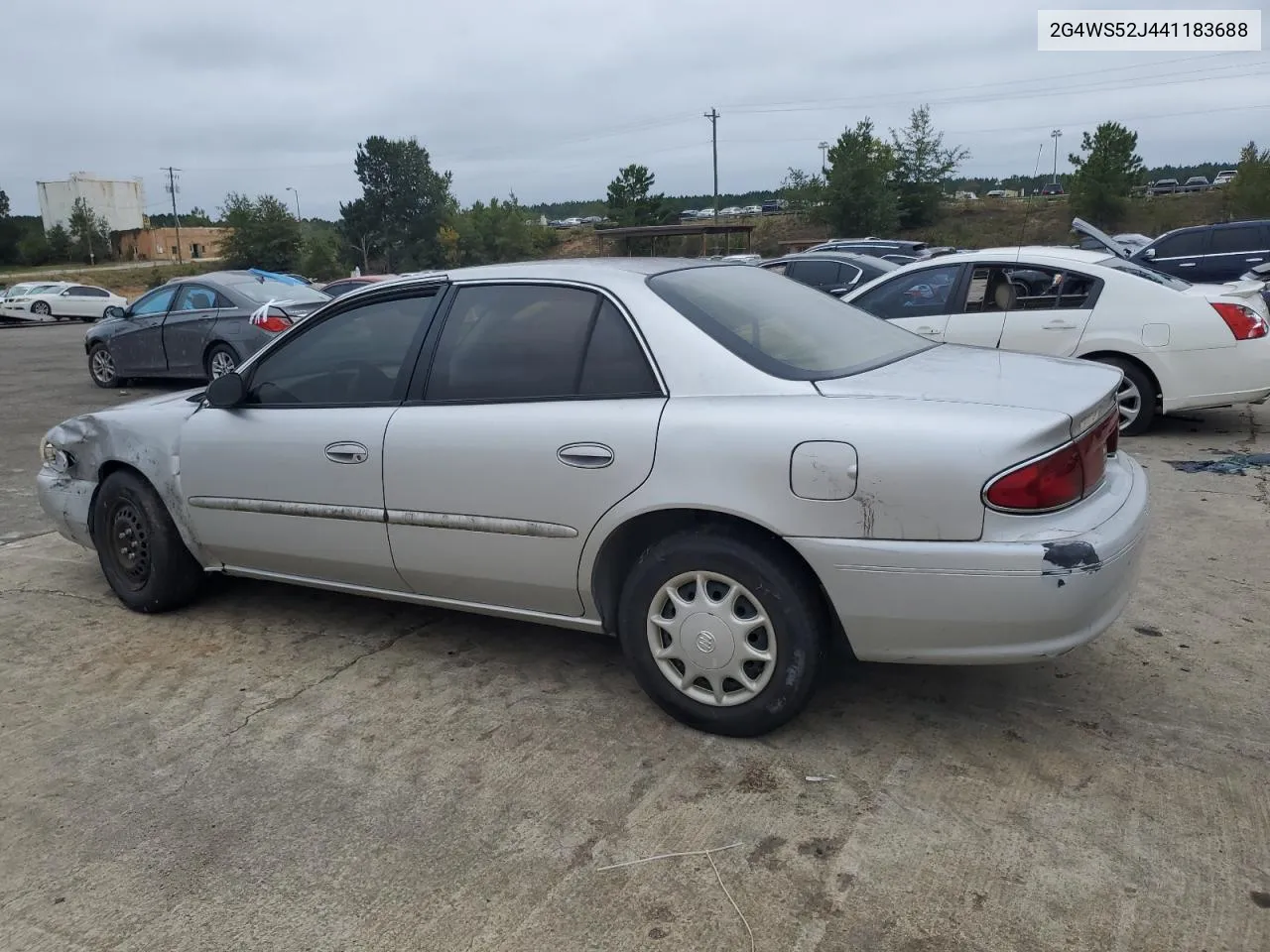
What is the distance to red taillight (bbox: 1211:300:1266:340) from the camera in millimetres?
7121

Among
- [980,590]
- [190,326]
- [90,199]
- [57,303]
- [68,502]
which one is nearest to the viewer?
[980,590]

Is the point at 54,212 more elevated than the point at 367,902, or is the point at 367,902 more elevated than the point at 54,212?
the point at 54,212

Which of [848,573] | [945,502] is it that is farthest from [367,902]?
[945,502]

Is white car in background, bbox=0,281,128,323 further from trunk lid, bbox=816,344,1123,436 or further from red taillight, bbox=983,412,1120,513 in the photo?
red taillight, bbox=983,412,1120,513

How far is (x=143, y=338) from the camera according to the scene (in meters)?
13.2

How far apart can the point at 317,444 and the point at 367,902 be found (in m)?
1.94

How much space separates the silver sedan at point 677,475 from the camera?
2.88m

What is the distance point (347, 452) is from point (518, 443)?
2.68 ft

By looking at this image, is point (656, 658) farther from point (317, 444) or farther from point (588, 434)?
point (317, 444)

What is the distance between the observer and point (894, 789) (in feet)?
9.82

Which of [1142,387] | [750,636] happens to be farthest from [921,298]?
[750,636]

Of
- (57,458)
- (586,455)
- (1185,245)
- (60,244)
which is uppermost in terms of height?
(60,244)

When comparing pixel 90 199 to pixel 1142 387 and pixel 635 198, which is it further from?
pixel 1142 387

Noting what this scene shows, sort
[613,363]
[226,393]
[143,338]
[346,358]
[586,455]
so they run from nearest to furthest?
[586,455], [613,363], [346,358], [226,393], [143,338]
